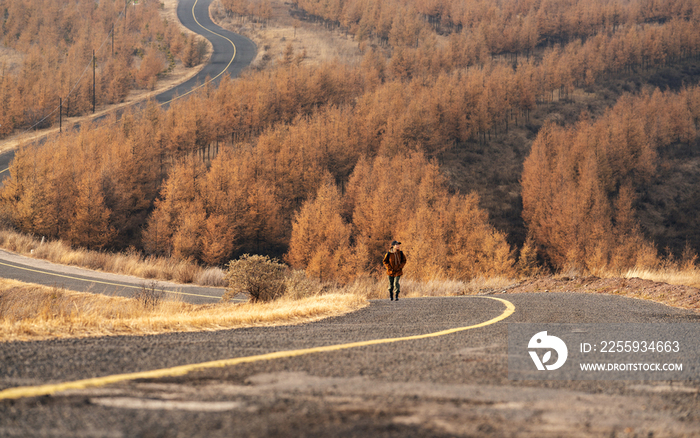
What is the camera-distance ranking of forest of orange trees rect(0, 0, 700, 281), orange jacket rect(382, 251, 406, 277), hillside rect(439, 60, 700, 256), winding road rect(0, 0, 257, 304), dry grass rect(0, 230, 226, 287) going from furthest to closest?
1. hillside rect(439, 60, 700, 256)
2. forest of orange trees rect(0, 0, 700, 281)
3. dry grass rect(0, 230, 226, 287)
4. winding road rect(0, 0, 257, 304)
5. orange jacket rect(382, 251, 406, 277)

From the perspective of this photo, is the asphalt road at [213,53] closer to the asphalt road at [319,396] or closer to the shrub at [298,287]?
the shrub at [298,287]

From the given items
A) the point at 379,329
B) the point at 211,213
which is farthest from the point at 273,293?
the point at 211,213

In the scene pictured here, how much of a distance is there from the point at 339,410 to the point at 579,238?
57.9 m

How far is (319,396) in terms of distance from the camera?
305 centimetres

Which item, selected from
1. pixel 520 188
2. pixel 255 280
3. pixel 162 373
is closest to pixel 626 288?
pixel 255 280

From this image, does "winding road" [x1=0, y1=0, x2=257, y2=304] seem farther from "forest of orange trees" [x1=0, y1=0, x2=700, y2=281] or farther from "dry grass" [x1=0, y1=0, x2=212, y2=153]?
"forest of orange trees" [x1=0, y1=0, x2=700, y2=281]

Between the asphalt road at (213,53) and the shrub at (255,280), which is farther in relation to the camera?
the asphalt road at (213,53)

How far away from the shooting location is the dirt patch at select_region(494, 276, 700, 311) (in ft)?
34.5

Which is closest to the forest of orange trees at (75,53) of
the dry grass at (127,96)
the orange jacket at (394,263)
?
the dry grass at (127,96)

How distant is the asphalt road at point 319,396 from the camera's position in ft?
8.16

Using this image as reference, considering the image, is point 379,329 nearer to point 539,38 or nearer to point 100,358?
point 100,358

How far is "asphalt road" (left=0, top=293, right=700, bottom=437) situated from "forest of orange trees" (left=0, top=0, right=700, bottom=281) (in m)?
20.4

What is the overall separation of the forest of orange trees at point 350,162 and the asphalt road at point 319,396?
66.8 ft

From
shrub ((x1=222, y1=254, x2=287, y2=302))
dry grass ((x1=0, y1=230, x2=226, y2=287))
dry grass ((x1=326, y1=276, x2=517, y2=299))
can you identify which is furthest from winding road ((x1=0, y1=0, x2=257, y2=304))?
dry grass ((x1=326, y1=276, x2=517, y2=299))
